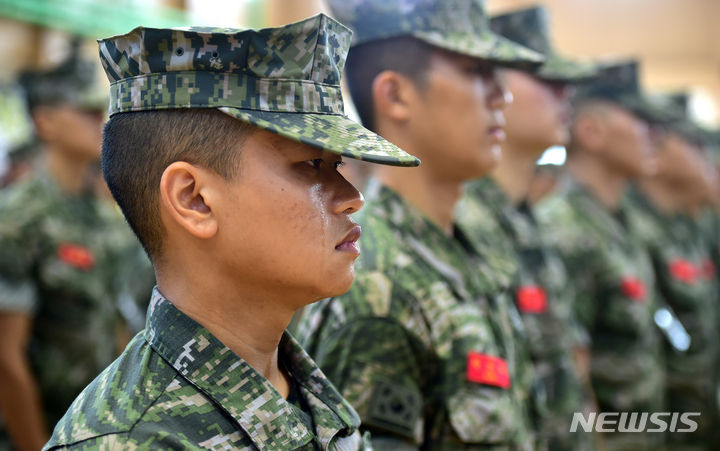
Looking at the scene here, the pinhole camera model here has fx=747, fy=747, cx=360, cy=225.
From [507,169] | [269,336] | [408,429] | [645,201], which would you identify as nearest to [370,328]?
[408,429]

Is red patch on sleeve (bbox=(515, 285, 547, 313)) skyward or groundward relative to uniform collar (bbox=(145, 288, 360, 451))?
groundward

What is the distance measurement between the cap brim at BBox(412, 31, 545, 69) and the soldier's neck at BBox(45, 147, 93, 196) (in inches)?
96.3

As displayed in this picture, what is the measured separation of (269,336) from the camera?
1214mm

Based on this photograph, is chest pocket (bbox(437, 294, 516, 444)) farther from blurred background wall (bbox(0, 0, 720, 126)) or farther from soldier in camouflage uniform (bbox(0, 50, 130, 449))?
blurred background wall (bbox(0, 0, 720, 126))

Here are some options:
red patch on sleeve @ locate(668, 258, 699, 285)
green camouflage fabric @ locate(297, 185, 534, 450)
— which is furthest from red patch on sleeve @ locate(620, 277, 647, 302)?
green camouflage fabric @ locate(297, 185, 534, 450)

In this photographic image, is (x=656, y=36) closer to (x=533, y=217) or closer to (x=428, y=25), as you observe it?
(x=533, y=217)

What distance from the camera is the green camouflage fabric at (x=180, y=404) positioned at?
993 mm

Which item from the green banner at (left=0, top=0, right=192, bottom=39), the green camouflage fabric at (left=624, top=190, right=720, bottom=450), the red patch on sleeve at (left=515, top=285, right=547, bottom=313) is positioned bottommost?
the green camouflage fabric at (left=624, top=190, right=720, bottom=450)

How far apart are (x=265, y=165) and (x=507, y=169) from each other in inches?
79.6

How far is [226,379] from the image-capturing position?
1105mm

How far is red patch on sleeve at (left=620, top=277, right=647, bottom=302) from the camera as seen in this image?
362 cm

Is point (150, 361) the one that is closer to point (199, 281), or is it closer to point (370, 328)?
point (199, 281)

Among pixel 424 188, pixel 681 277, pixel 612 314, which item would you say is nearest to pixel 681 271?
pixel 681 277

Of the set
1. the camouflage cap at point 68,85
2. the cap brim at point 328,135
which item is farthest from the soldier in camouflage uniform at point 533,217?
the camouflage cap at point 68,85
